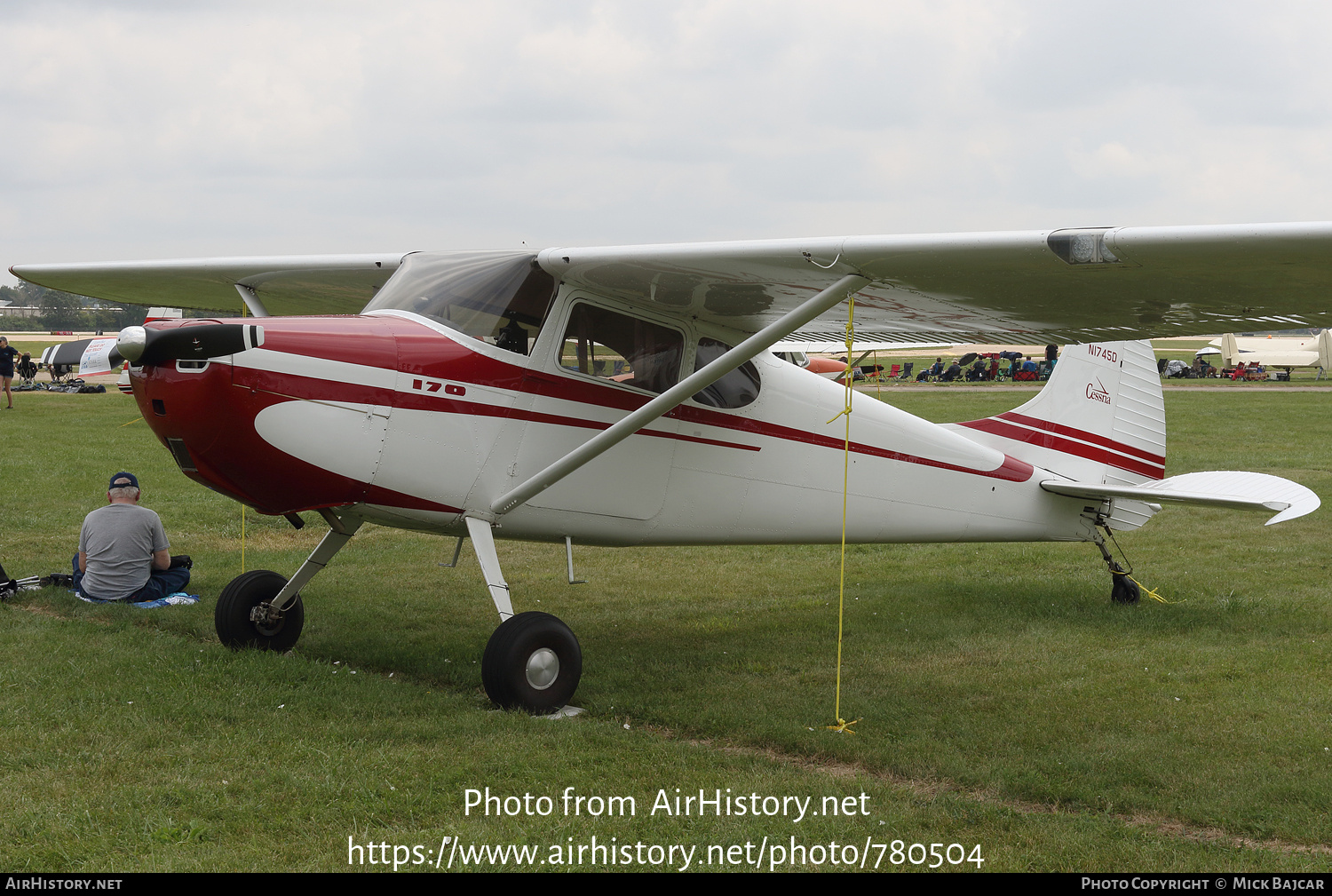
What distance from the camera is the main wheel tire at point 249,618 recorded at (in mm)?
6734

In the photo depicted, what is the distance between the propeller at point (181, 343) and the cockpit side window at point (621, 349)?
1781mm

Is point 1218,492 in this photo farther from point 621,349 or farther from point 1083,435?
point 621,349

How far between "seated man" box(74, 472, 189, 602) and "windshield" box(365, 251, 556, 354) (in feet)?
10.2

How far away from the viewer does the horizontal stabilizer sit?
7.30 m

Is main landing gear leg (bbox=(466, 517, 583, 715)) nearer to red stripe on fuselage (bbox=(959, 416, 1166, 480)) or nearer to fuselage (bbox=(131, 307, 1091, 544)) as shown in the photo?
fuselage (bbox=(131, 307, 1091, 544))

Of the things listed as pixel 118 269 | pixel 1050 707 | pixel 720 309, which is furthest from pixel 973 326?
pixel 118 269

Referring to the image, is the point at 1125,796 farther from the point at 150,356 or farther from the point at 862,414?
the point at 150,356

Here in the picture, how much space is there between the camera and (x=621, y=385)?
6.33 meters

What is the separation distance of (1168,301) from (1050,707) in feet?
7.53

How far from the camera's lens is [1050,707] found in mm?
5996

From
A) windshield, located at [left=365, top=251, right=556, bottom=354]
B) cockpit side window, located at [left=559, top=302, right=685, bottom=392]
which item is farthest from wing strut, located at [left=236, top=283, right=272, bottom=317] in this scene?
cockpit side window, located at [left=559, top=302, right=685, bottom=392]

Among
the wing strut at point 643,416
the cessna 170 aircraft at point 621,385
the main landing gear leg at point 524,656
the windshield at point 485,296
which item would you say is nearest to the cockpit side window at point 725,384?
the cessna 170 aircraft at point 621,385

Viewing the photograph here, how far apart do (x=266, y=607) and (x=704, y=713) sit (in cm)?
295

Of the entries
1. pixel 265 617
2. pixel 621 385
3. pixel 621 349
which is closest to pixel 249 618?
Answer: pixel 265 617
